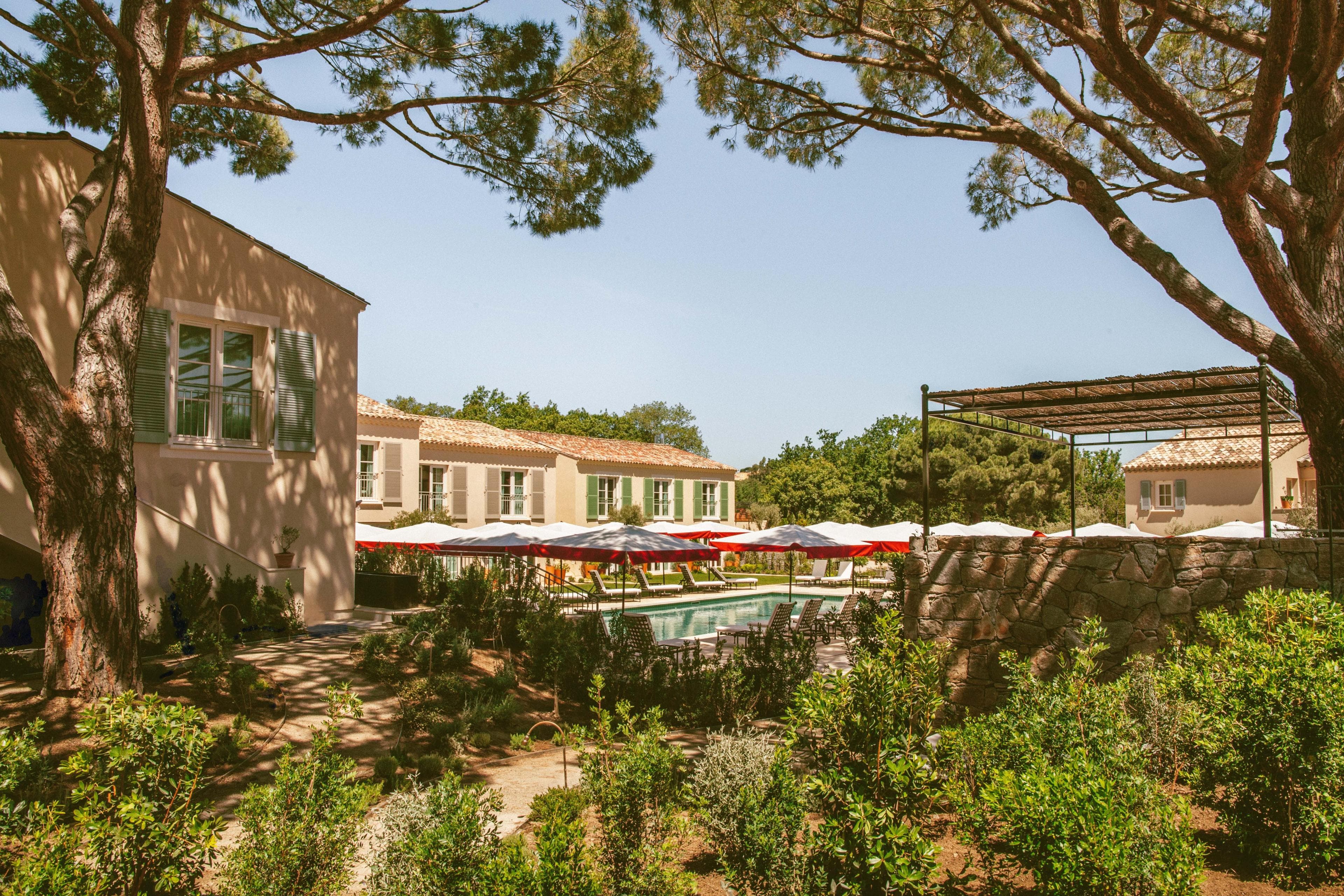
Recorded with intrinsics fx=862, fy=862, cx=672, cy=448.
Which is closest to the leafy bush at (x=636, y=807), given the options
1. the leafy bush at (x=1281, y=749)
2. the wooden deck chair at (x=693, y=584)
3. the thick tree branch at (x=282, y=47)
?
the leafy bush at (x=1281, y=749)

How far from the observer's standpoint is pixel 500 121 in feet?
34.6

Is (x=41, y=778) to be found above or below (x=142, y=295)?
below

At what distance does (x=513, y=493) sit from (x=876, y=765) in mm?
25235

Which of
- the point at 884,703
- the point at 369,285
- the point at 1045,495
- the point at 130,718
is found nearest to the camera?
the point at 130,718

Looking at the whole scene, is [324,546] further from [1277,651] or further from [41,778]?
[1277,651]

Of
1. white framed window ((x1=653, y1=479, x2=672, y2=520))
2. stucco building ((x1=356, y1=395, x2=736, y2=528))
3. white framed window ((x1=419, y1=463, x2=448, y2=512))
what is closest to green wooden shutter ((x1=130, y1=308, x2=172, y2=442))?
stucco building ((x1=356, y1=395, x2=736, y2=528))

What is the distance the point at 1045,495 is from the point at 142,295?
3425 centimetres

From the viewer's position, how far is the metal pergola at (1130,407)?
26.0ft

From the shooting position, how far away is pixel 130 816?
2.96 metres

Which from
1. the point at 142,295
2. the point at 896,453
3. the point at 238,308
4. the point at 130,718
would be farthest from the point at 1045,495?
the point at 130,718

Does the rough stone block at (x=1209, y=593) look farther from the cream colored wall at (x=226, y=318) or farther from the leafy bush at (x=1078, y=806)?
the cream colored wall at (x=226, y=318)

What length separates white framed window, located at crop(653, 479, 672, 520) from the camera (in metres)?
32.5

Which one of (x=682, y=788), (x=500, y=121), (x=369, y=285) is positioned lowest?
(x=682, y=788)

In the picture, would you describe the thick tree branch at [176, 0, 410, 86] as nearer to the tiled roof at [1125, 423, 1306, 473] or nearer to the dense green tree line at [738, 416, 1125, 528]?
the dense green tree line at [738, 416, 1125, 528]
